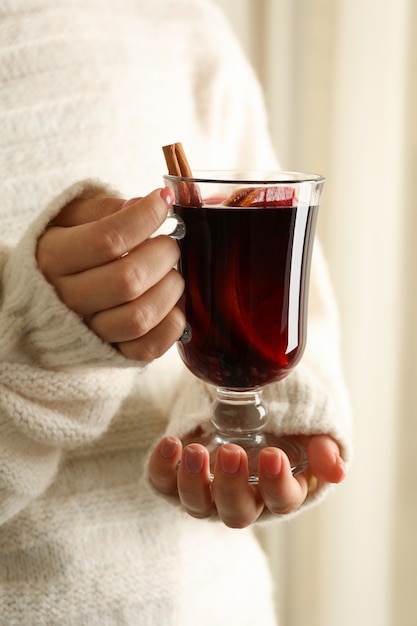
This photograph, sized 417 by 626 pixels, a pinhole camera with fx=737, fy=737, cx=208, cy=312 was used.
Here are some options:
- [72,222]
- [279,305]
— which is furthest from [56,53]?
[279,305]

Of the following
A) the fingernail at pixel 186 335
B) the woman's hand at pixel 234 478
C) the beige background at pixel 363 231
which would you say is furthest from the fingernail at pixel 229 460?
the beige background at pixel 363 231

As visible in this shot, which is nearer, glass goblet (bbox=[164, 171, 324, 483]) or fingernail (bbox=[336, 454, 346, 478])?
glass goblet (bbox=[164, 171, 324, 483])

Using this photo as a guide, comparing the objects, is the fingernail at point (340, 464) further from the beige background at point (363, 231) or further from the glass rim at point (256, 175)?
the beige background at point (363, 231)

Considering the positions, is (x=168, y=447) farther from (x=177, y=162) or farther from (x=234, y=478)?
(x=177, y=162)

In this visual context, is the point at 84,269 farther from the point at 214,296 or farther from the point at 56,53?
the point at 56,53

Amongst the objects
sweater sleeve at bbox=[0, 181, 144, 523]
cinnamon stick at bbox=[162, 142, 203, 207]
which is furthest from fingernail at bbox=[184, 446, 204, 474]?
cinnamon stick at bbox=[162, 142, 203, 207]

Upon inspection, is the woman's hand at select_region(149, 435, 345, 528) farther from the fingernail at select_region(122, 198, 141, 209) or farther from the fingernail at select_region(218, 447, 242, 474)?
the fingernail at select_region(122, 198, 141, 209)
